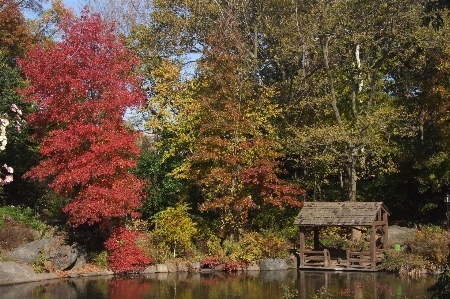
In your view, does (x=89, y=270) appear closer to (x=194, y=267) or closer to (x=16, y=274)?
(x=16, y=274)

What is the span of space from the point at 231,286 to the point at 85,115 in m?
8.87

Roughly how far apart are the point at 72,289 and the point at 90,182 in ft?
17.4

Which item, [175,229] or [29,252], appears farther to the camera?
[175,229]

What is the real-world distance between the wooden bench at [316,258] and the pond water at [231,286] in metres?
0.81

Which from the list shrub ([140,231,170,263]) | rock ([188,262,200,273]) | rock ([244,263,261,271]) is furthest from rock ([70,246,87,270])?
rock ([244,263,261,271])

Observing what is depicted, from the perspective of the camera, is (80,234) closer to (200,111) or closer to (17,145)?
(17,145)

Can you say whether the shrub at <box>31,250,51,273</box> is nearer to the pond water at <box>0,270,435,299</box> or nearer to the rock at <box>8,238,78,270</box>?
the rock at <box>8,238,78,270</box>

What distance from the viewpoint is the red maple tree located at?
23.1 metres

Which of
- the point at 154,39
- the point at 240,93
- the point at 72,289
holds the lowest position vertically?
the point at 72,289

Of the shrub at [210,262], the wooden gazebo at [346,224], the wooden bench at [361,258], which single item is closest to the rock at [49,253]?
the shrub at [210,262]

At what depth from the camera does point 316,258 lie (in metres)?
24.9

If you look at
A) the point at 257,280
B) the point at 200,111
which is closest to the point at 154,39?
the point at 200,111

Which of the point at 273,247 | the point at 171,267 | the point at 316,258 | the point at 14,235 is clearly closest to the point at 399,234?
the point at 316,258

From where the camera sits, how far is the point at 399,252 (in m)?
24.4
